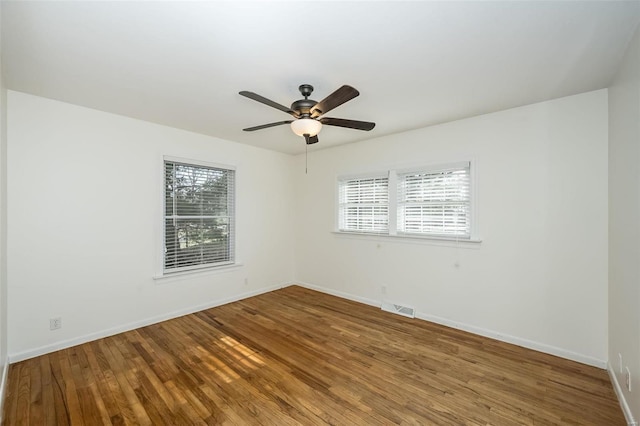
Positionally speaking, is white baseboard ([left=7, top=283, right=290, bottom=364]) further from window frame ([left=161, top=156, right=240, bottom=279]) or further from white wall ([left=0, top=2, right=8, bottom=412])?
window frame ([left=161, top=156, right=240, bottom=279])

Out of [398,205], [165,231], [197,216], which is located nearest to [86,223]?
[165,231]

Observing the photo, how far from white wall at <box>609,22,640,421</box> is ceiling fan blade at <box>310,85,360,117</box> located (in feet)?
5.82

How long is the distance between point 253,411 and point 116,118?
342cm

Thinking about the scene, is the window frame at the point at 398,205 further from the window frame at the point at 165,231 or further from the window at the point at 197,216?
the window at the point at 197,216

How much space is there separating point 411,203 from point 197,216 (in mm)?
3066

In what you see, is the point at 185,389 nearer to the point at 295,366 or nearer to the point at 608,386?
the point at 295,366

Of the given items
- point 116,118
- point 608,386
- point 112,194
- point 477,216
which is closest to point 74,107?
point 116,118

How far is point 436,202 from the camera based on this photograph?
3592mm

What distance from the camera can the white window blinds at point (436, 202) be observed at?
339 centimetres

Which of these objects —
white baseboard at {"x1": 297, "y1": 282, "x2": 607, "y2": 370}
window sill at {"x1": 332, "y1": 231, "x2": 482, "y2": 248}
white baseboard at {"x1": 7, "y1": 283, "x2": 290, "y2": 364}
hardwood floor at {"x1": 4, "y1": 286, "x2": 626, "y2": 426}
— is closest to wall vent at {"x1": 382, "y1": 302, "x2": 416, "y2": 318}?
white baseboard at {"x1": 297, "y1": 282, "x2": 607, "y2": 370}

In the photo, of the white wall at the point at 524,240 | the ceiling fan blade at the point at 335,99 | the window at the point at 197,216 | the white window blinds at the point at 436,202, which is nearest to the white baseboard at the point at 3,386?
the window at the point at 197,216

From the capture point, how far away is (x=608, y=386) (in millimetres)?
2242

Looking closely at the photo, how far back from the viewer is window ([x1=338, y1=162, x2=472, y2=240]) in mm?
3420

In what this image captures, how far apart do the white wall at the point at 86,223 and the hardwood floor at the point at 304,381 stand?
1.14 ft
